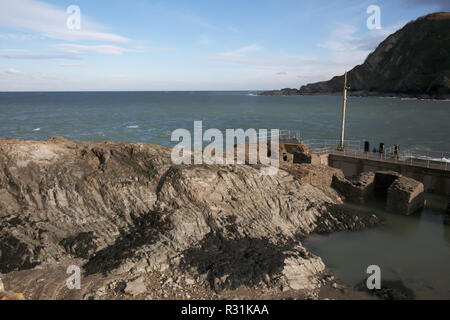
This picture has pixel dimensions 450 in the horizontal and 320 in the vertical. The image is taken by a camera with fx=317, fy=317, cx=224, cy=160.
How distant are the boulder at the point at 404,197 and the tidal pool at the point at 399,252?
Answer: 1.71ft

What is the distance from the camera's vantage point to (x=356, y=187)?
867 inches

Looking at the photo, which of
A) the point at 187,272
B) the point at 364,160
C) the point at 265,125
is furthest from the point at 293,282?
the point at 265,125

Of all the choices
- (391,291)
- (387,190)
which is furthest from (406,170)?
(391,291)

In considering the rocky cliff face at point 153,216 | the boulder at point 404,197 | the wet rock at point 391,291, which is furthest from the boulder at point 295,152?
the wet rock at point 391,291

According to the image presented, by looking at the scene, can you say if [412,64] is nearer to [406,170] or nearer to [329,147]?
[329,147]

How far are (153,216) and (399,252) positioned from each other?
1240cm

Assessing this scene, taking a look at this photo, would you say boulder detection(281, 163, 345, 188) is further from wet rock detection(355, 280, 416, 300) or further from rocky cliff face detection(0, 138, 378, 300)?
wet rock detection(355, 280, 416, 300)

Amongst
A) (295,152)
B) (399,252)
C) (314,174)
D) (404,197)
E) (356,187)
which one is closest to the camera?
(399,252)

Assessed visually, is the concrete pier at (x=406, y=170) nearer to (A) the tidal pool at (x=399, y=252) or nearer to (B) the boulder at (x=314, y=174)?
(A) the tidal pool at (x=399, y=252)

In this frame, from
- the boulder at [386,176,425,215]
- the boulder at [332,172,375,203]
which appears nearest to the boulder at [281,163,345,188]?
the boulder at [332,172,375,203]

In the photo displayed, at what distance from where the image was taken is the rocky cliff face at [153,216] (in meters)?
13.1

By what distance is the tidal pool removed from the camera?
1342 centimetres
